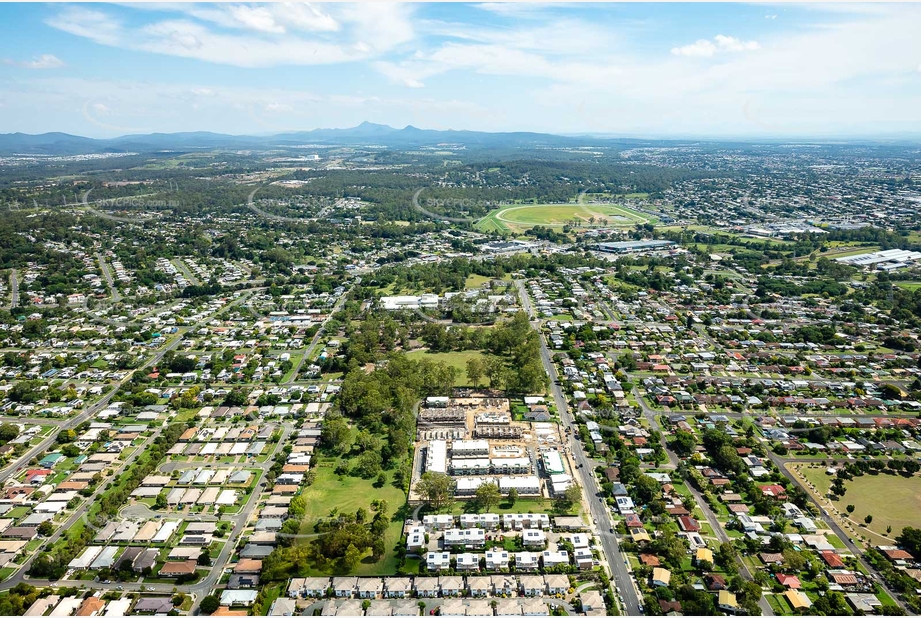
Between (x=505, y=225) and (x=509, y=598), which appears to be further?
(x=505, y=225)

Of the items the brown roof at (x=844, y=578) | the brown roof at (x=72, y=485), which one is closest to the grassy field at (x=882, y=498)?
the brown roof at (x=844, y=578)

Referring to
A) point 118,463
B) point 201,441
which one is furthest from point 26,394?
point 201,441

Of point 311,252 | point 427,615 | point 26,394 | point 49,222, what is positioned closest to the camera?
point 427,615

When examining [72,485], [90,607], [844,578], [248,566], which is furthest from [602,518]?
[72,485]

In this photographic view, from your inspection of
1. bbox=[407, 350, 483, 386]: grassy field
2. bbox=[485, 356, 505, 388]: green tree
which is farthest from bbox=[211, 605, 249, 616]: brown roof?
bbox=[407, 350, 483, 386]: grassy field

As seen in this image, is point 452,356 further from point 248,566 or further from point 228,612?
point 228,612

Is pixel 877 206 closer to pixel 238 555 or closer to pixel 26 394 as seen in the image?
pixel 238 555

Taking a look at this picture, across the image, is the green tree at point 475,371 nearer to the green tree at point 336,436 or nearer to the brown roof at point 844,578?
the green tree at point 336,436
